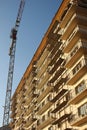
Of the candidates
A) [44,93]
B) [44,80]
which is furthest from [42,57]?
[44,93]

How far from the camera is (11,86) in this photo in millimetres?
81938

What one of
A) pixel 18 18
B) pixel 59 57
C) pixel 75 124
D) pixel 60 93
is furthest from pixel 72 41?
pixel 18 18

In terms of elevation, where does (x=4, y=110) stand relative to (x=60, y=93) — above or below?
above

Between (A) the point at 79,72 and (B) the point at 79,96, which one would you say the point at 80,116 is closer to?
(B) the point at 79,96

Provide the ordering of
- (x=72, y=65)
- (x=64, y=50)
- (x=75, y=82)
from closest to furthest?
(x=75, y=82) → (x=72, y=65) → (x=64, y=50)

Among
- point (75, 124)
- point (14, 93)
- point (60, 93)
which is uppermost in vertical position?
point (14, 93)

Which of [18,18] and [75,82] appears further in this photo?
[18,18]

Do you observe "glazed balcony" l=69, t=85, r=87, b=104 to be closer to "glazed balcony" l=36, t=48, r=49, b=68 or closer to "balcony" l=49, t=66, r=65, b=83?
"balcony" l=49, t=66, r=65, b=83

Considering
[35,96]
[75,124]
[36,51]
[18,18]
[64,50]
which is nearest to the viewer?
[75,124]

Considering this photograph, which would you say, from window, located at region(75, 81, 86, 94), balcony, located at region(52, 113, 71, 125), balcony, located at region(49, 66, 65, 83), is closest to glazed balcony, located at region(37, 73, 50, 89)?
balcony, located at region(49, 66, 65, 83)

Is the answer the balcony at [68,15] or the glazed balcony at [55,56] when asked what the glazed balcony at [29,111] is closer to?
the glazed balcony at [55,56]

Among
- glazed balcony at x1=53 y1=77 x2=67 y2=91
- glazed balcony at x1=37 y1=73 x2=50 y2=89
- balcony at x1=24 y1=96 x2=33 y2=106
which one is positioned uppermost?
glazed balcony at x1=37 y1=73 x2=50 y2=89

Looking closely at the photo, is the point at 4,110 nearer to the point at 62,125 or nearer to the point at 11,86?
the point at 11,86

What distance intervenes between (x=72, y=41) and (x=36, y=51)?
24.5 m
